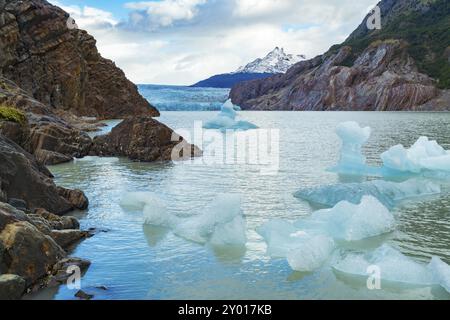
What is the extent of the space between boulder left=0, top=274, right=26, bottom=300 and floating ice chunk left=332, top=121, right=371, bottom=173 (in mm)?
14289

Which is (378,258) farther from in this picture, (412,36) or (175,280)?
(412,36)

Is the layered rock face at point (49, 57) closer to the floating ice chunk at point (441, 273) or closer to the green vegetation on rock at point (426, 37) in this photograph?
the floating ice chunk at point (441, 273)

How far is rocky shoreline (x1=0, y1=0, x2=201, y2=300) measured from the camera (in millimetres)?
7621

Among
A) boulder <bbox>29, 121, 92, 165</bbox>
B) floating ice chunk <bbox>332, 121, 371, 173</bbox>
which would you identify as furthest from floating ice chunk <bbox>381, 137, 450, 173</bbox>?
boulder <bbox>29, 121, 92, 165</bbox>

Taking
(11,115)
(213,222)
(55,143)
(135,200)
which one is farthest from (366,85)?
(213,222)

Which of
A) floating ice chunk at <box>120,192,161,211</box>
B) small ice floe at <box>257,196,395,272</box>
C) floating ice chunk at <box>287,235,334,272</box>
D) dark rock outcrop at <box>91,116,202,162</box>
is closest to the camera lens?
floating ice chunk at <box>287,235,334,272</box>

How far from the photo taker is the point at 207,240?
10.0 metres

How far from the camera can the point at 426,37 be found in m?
156

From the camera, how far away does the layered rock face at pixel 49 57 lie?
68438 millimetres

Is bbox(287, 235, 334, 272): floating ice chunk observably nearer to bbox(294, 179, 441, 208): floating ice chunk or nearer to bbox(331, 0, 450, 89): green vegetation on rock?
bbox(294, 179, 441, 208): floating ice chunk

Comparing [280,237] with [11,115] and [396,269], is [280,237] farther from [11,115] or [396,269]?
[11,115]

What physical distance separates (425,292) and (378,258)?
108cm

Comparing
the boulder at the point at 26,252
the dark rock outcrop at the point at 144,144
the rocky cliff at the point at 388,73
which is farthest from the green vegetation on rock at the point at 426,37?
the boulder at the point at 26,252
